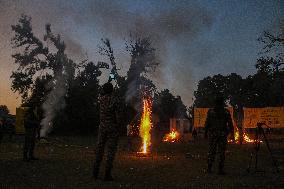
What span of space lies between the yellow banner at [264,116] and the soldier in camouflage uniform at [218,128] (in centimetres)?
2610

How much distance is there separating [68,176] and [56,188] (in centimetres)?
177

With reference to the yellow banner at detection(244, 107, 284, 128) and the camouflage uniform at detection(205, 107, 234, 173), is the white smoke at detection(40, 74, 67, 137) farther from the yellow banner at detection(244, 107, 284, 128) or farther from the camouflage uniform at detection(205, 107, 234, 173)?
the camouflage uniform at detection(205, 107, 234, 173)

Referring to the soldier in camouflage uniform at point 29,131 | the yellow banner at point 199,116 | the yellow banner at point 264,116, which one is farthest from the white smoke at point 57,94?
the soldier in camouflage uniform at point 29,131

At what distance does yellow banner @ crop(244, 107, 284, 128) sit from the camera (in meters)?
36.2

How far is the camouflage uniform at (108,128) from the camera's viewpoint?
30.3 feet

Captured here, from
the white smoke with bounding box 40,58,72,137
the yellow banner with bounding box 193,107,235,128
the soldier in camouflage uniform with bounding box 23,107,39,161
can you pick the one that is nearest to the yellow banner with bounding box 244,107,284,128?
the yellow banner with bounding box 193,107,235,128

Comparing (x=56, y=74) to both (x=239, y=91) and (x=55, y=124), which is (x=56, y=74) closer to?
(x=55, y=124)

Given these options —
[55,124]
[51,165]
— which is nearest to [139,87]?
[55,124]

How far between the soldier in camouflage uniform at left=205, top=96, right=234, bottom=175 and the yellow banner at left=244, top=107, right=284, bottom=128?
26.1 meters

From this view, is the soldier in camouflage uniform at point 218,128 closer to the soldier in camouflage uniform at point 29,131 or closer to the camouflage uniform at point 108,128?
the camouflage uniform at point 108,128

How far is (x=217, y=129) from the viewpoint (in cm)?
1105

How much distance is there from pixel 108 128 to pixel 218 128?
135 inches

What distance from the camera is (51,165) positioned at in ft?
40.1

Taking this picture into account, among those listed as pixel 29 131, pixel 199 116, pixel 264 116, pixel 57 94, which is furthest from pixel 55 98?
pixel 29 131
